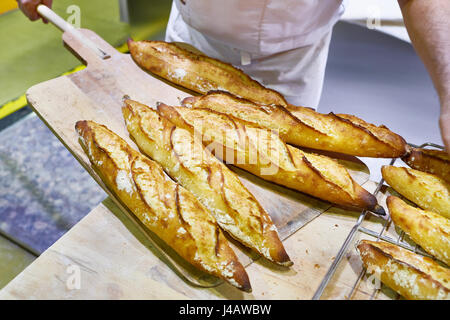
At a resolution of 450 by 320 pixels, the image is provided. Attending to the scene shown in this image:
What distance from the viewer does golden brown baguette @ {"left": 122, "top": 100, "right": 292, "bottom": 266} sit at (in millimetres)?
1038

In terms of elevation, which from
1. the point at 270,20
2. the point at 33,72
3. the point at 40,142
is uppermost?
the point at 270,20

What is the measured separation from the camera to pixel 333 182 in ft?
3.84

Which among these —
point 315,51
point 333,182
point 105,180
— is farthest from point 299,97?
point 105,180

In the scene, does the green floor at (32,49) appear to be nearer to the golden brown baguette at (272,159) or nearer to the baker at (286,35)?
the baker at (286,35)

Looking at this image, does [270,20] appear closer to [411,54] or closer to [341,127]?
[341,127]

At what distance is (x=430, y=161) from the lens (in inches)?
48.8

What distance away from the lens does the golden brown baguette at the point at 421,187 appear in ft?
3.70

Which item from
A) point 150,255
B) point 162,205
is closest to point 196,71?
point 162,205

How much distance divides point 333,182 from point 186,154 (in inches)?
18.0

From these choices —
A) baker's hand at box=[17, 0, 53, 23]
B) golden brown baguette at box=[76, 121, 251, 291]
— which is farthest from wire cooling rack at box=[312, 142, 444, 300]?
baker's hand at box=[17, 0, 53, 23]

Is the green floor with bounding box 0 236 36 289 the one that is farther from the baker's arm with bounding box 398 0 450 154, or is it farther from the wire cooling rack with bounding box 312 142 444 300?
the baker's arm with bounding box 398 0 450 154

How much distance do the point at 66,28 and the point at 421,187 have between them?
1575mm

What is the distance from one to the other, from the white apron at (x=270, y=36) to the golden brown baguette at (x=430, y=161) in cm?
65
